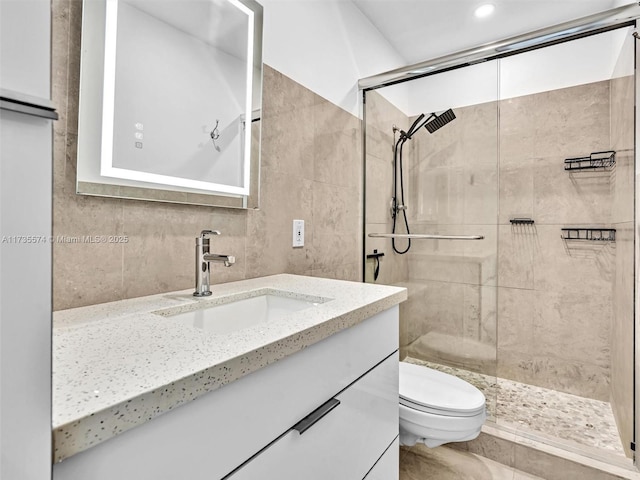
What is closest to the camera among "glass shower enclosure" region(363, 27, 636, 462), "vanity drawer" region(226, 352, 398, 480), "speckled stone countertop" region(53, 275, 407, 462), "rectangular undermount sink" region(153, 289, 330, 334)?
"speckled stone countertop" region(53, 275, 407, 462)

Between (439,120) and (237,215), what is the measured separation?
4.59ft

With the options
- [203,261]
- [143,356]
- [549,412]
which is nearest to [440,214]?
[549,412]

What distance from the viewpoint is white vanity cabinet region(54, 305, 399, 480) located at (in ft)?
1.39

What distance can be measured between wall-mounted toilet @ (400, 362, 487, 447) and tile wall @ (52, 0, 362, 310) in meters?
0.68

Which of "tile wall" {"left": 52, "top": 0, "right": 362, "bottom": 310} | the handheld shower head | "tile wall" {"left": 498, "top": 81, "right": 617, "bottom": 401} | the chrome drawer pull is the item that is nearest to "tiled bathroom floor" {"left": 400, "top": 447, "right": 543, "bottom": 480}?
"tile wall" {"left": 498, "top": 81, "right": 617, "bottom": 401}

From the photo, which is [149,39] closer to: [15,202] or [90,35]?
[90,35]

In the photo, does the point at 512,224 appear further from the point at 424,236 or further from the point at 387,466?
the point at 387,466

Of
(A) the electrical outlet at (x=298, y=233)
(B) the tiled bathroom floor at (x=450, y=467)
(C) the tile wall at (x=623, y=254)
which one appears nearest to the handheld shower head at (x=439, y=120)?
(C) the tile wall at (x=623, y=254)

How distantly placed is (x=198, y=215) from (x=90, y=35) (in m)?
0.53

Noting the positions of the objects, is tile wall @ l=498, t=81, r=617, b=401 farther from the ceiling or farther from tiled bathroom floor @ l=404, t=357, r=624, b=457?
the ceiling

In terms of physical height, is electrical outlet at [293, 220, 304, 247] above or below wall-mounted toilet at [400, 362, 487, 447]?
above

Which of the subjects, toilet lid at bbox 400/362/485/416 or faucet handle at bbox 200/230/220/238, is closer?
faucet handle at bbox 200/230/220/238

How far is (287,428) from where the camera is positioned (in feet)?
2.10

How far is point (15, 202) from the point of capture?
283 millimetres
